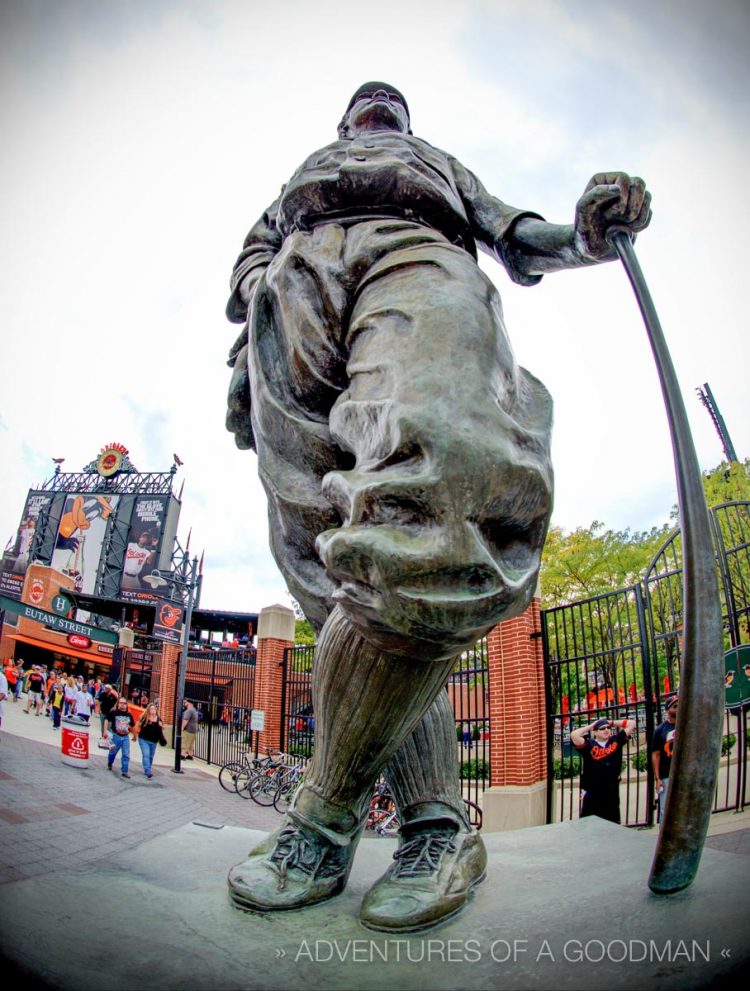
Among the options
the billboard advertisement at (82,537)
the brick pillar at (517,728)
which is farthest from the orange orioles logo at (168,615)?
the billboard advertisement at (82,537)

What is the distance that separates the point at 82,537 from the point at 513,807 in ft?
130

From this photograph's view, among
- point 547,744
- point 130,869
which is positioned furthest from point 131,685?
point 130,869

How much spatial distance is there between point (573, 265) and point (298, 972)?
164 centimetres

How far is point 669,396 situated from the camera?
3.83 ft

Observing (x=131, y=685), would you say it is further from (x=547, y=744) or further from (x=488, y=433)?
(x=488, y=433)

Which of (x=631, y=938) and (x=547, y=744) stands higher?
(x=631, y=938)

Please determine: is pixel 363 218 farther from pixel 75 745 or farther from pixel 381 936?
pixel 75 745

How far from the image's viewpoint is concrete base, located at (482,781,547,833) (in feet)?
29.8

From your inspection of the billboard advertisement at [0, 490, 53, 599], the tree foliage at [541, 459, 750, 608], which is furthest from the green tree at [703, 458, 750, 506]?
the billboard advertisement at [0, 490, 53, 599]

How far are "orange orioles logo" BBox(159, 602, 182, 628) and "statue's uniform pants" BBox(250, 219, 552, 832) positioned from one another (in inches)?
563

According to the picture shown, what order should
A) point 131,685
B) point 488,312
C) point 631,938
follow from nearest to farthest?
point 631,938 < point 488,312 < point 131,685

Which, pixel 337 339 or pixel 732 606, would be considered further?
pixel 732 606

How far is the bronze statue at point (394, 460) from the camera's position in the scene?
84cm

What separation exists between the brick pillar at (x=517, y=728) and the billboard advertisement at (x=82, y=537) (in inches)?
1426
